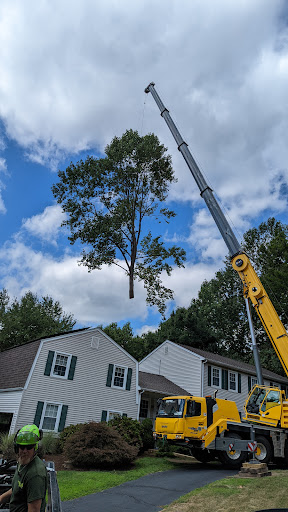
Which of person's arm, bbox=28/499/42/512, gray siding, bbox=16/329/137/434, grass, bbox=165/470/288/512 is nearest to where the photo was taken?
person's arm, bbox=28/499/42/512

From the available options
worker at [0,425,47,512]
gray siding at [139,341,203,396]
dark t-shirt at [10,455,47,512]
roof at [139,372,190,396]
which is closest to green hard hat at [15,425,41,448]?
worker at [0,425,47,512]

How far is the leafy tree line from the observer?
3381cm

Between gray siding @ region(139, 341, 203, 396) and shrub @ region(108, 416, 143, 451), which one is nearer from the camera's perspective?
shrub @ region(108, 416, 143, 451)

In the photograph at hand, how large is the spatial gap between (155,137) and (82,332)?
1108 cm

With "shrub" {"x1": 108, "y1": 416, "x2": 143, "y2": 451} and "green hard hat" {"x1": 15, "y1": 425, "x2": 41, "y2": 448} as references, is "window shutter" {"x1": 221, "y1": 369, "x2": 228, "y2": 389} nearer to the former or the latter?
"shrub" {"x1": 108, "y1": 416, "x2": 143, "y2": 451}

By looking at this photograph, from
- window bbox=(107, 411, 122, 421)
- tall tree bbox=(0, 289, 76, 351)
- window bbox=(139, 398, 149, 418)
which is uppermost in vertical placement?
tall tree bbox=(0, 289, 76, 351)

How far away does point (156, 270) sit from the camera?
1769 centimetres

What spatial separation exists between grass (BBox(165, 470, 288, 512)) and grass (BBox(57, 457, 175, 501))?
265cm

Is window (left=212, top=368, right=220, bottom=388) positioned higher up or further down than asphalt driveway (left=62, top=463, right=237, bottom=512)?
higher up

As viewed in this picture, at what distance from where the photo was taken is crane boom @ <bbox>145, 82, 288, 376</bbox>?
12484mm

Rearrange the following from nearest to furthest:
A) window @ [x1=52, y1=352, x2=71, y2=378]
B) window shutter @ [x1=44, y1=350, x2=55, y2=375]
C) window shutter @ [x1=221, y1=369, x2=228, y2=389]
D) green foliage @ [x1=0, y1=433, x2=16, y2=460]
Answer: green foliage @ [x1=0, y1=433, x2=16, y2=460] → window shutter @ [x1=44, y1=350, x2=55, y2=375] → window @ [x1=52, y1=352, x2=71, y2=378] → window shutter @ [x1=221, y1=369, x2=228, y2=389]

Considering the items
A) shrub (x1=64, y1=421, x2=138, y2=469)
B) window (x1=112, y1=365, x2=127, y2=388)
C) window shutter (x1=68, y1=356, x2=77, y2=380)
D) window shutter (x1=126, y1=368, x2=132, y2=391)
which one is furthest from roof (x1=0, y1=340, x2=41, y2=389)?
window shutter (x1=126, y1=368, x2=132, y2=391)

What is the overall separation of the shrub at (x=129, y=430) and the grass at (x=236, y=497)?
21.2ft

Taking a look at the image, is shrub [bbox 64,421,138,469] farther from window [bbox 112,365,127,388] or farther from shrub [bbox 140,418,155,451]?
window [bbox 112,365,127,388]
